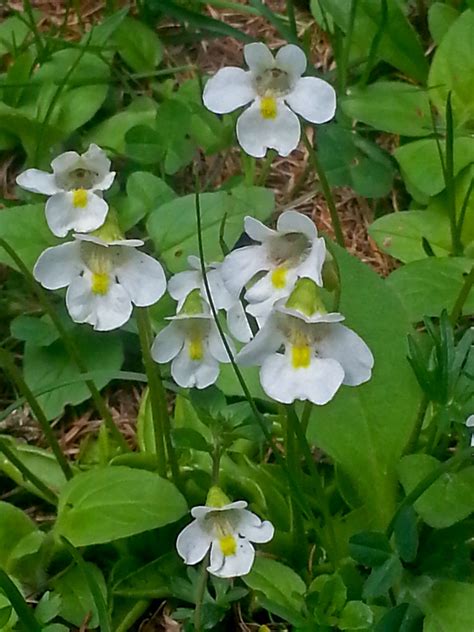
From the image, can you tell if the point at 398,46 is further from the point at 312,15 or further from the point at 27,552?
the point at 27,552

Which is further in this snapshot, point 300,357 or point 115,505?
point 115,505

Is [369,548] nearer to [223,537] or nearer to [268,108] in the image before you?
[223,537]

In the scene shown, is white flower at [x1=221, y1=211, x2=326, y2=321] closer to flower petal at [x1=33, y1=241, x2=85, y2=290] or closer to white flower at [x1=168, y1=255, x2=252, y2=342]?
white flower at [x1=168, y1=255, x2=252, y2=342]

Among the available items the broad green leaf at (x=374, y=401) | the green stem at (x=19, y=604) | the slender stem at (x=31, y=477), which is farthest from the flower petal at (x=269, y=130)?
the green stem at (x=19, y=604)

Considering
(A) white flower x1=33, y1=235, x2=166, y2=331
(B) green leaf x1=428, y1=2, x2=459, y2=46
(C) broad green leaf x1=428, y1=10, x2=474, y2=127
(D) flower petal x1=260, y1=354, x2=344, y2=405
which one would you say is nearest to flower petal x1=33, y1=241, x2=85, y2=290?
(A) white flower x1=33, y1=235, x2=166, y2=331

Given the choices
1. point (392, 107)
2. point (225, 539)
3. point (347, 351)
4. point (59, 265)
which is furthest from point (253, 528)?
point (392, 107)

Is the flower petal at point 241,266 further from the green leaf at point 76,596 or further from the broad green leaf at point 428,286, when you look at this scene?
the green leaf at point 76,596
